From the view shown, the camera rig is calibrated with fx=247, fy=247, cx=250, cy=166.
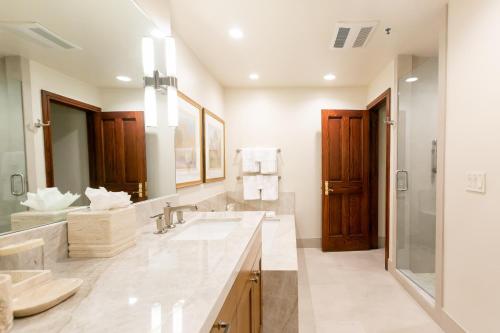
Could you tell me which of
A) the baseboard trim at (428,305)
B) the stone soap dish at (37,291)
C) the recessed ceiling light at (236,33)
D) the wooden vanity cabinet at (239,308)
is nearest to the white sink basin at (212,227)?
the wooden vanity cabinet at (239,308)

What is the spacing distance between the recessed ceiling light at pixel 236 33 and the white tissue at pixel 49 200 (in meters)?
1.71

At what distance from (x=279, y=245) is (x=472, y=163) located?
4.92ft

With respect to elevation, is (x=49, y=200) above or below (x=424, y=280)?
above

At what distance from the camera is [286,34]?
2104mm

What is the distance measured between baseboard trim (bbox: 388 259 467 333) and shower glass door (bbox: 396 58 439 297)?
97mm

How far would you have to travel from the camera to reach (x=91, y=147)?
1.09 meters

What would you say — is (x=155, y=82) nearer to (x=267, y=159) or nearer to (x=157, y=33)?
(x=157, y=33)

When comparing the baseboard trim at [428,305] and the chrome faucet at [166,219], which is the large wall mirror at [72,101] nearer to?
the chrome faucet at [166,219]

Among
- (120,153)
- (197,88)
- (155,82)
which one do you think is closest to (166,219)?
(120,153)

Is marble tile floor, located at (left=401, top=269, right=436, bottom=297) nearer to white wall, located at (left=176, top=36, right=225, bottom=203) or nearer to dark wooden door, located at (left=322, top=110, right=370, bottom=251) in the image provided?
dark wooden door, located at (left=322, top=110, right=370, bottom=251)

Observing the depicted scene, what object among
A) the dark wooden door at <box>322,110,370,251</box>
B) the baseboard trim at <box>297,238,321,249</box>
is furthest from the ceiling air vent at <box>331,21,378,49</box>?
the baseboard trim at <box>297,238,321,249</box>

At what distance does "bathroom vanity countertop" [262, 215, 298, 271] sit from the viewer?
179 cm

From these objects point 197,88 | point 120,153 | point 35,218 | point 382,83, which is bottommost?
point 35,218

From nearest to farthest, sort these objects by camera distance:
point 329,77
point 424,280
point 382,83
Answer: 1. point 424,280
2. point 382,83
3. point 329,77
